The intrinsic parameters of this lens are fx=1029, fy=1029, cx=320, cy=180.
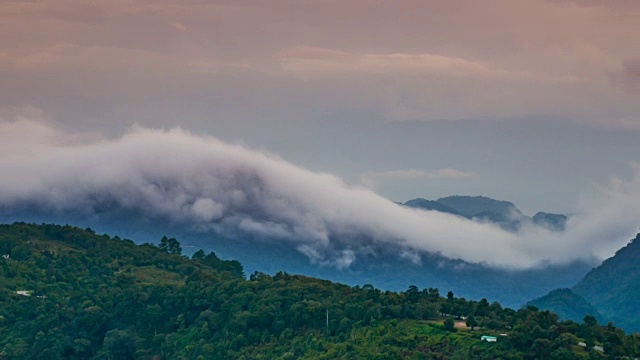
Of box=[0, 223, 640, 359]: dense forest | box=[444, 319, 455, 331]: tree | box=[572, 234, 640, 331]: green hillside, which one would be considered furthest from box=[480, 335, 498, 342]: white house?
box=[572, 234, 640, 331]: green hillside

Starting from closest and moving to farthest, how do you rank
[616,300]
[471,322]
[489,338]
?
[489,338] → [471,322] → [616,300]

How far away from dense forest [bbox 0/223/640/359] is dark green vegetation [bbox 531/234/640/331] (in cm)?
7041

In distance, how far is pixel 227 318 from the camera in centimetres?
9319

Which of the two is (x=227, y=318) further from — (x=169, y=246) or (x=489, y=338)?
(x=169, y=246)

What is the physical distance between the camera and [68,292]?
110812mm

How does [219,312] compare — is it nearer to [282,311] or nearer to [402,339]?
[282,311]

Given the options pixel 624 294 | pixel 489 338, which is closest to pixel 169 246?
pixel 489 338

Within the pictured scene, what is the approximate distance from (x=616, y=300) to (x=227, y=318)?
11311 cm

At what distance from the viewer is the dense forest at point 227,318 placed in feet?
229

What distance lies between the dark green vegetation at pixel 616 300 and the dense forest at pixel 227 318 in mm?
70411

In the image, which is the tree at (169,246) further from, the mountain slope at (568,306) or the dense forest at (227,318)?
the mountain slope at (568,306)

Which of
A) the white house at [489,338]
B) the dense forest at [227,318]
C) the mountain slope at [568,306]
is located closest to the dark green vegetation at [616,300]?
the mountain slope at [568,306]

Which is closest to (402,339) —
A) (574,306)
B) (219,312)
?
(219,312)

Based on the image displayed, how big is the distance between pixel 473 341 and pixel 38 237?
73685mm
